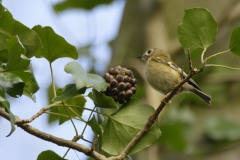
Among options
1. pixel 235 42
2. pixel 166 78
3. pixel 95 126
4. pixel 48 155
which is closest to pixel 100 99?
pixel 95 126

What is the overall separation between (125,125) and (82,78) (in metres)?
0.17

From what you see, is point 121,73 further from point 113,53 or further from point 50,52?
point 113,53

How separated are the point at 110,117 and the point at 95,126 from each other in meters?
0.08

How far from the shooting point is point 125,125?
834 mm

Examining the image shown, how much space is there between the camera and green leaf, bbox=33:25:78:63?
2.61 ft

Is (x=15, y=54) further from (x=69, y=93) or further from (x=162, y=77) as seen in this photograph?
(x=162, y=77)

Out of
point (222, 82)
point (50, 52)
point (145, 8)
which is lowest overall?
point (222, 82)

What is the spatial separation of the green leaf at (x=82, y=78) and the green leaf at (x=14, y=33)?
0.24ft

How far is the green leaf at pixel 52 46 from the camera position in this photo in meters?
0.80

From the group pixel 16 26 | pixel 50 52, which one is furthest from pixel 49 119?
pixel 16 26

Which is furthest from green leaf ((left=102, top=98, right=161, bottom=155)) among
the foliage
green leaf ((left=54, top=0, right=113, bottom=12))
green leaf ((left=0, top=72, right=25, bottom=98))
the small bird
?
green leaf ((left=54, top=0, right=113, bottom=12))

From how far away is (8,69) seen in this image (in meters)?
0.68

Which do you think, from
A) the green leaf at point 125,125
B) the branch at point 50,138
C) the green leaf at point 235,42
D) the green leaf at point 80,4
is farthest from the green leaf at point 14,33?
the green leaf at point 80,4

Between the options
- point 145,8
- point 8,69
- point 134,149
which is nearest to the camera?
point 8,69
